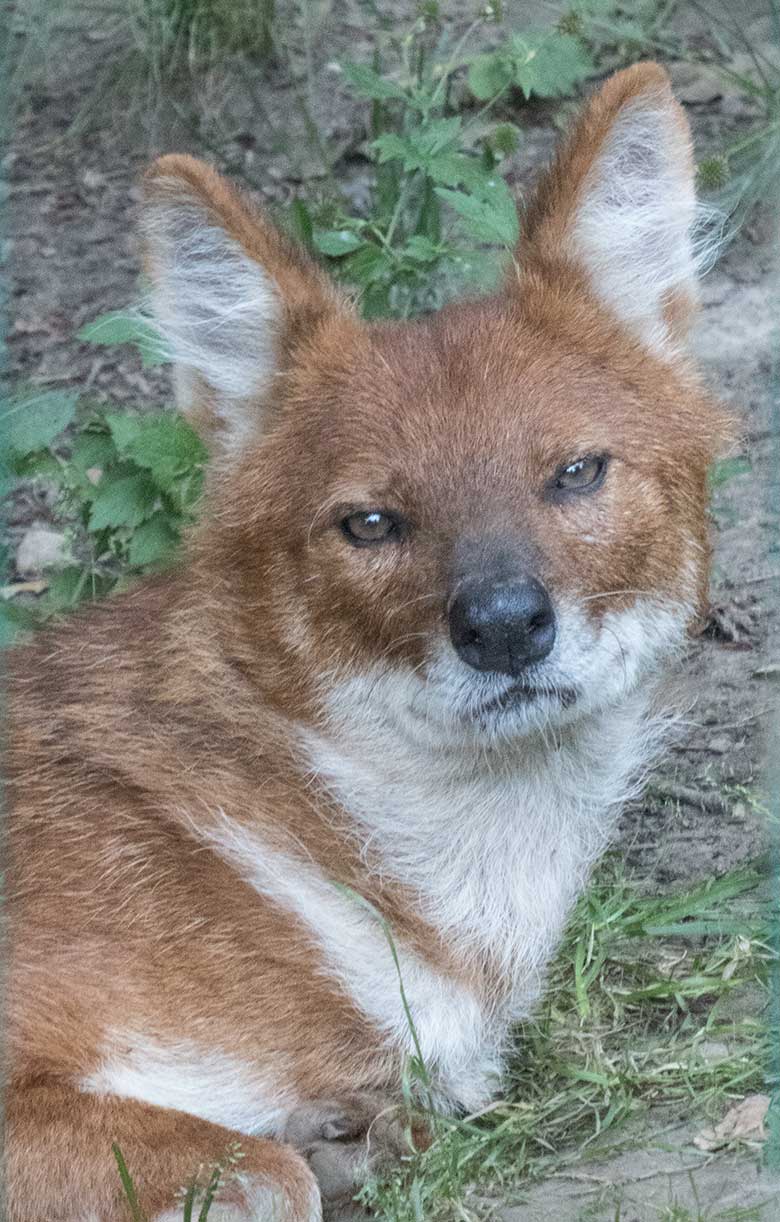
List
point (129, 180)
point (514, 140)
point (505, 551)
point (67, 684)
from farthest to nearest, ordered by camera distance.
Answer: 1. point (129, 180)
2. point (514, 140)
3. point (67, 684)
4. point (505, 551)

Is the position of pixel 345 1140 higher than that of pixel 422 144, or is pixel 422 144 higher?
pixel 422 144

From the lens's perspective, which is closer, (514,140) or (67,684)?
(67,684)

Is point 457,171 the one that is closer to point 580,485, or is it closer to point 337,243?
point 337,243

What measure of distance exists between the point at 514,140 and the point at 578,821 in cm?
293

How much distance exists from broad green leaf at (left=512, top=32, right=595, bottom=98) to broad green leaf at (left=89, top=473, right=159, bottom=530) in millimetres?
2237

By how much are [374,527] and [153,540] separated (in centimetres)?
177

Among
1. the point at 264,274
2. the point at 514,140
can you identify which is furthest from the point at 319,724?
the point at 514,140

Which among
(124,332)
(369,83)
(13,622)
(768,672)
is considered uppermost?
(369,83)

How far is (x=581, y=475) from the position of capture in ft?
17.0

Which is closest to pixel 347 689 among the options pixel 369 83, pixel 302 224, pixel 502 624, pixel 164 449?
pixel 502 624

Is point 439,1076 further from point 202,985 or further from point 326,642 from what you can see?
point 326,642

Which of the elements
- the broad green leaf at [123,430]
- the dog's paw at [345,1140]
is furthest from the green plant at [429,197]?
the dog's paw at [345,1140]

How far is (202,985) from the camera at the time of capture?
511cm

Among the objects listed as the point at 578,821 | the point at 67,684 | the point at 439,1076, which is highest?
the point at 67,684
